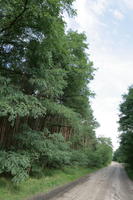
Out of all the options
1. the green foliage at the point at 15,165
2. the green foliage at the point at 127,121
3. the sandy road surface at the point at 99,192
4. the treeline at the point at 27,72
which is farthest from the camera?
the green foliage at the point at 127,121

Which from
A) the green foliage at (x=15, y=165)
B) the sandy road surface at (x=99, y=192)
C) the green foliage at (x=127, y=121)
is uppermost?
the green foliage at (x=127, y=121)

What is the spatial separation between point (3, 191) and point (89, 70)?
8.00 metres

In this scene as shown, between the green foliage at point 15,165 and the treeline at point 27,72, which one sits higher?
the treeline at point 27,72

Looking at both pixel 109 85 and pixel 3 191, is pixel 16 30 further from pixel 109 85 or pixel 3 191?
pixel 109 85

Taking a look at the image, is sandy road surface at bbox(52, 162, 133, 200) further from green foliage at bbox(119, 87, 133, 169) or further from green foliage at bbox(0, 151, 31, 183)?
green foliage at bbox(119, 87, 133, 169)

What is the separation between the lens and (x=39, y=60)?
19.0 feet

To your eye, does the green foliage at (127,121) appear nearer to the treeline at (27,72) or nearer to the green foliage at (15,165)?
the treeline at (27,72)

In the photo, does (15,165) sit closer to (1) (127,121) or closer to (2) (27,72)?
(2) (27,72)

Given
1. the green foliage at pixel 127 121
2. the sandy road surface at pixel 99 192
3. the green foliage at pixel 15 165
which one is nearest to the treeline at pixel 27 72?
the green foliage at pixel 15 165

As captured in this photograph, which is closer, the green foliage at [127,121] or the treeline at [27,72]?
the treeline at [27,72]

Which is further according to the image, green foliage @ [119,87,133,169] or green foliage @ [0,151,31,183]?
green foliage @ [119,87,133,169]

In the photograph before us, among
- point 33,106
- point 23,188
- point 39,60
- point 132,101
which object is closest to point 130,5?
point 39,60

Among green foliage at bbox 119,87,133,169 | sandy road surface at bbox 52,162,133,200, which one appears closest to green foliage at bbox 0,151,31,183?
sandy road surface at bbox 52,162,133,200

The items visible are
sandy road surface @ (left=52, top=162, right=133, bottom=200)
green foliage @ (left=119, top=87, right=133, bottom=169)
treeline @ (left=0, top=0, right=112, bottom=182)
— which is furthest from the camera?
green foliage @ (left=119, top=87, right=133, bottom=169)
